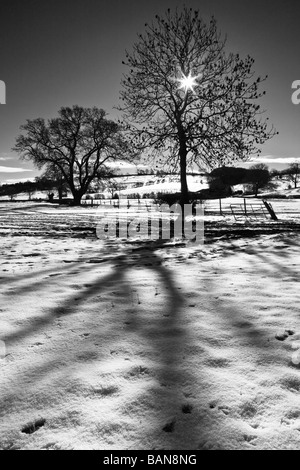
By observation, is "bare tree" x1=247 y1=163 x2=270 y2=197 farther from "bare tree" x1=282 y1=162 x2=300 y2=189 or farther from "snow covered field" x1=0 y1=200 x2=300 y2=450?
"snow covered field" x1=0 y1=200 x2=300 y2=450

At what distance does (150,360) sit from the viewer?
2.22 meters

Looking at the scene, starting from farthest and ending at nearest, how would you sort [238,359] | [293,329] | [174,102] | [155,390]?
[174,102] < [293,329] < [238,359] < [155,390]

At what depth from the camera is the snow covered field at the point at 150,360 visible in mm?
1560

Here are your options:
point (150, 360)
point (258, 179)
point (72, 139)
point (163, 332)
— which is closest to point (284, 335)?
point (163, 332)

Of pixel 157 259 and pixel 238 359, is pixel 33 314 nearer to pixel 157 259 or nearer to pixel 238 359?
pixel 238 359

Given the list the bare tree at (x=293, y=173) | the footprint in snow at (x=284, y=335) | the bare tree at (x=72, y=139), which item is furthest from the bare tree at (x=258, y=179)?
the footprint in snow at (x=284, y=335)

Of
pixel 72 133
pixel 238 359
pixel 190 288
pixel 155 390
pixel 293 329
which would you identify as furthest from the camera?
pixel 72 133

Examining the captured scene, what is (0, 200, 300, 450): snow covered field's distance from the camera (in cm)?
156

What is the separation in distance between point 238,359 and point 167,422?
88 centimetres

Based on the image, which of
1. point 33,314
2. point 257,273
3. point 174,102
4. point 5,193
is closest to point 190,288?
point 257,273

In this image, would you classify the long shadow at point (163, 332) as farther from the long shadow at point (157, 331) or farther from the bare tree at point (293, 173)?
the bare tree at point (293, 173)

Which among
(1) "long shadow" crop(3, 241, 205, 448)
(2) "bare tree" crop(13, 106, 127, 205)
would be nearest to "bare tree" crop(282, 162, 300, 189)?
(2) "bare tree" crop(13, 106, 127, 205)

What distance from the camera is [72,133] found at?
129ft

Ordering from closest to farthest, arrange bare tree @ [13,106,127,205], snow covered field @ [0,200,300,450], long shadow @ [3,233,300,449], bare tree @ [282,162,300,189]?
snow covered field @ [0,200,300,450] < long shadow @ [3,233,300,449] < bare tree @ [13,106,127,205] < bare tree @ [282,162,300,189]
